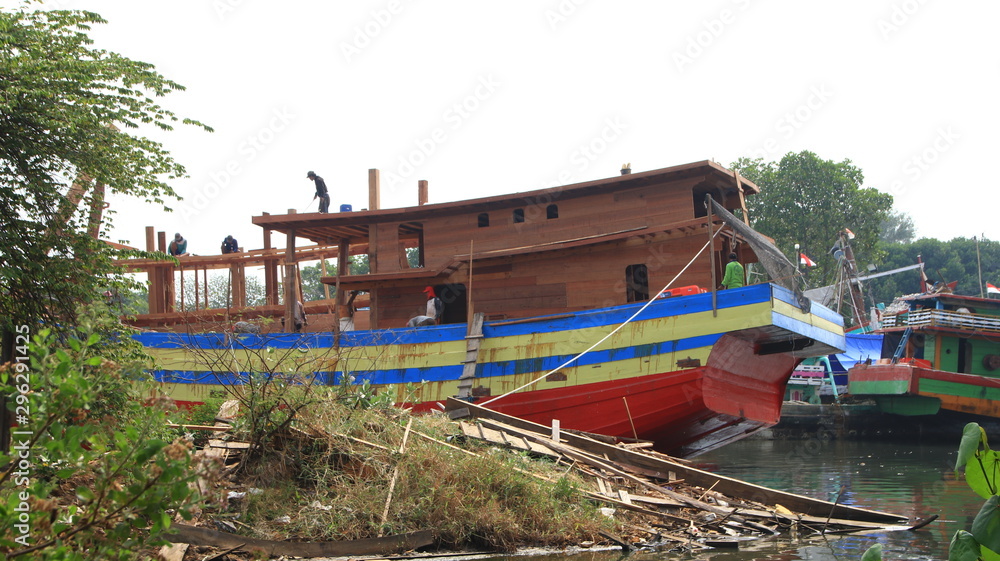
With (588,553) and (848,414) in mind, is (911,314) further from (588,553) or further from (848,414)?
(588,553)

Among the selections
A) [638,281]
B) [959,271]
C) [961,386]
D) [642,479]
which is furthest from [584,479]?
[959,271]

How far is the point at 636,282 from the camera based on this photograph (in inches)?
647

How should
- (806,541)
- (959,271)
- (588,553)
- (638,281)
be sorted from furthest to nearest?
(959,271) < (638,281) < (806,541) < (588,553)

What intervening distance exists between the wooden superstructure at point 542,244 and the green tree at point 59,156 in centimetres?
685

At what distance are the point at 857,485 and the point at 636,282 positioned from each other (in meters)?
5.81

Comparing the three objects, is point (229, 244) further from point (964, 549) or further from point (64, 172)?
point (964, 549)

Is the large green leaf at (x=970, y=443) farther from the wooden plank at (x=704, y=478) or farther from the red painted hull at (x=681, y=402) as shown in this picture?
the red painted hull at (x=681, y=402)

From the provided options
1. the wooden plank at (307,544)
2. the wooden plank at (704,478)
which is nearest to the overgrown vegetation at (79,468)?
the wooden plank at (307,544)

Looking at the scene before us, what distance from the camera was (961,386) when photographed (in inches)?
1003

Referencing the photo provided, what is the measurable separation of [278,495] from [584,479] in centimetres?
398

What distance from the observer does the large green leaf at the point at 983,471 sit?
7.98ft

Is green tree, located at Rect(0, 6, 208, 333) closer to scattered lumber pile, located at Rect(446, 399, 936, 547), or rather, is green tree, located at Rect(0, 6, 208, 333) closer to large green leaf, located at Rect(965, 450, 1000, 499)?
scattered lumber pile, located at Rect(446, 399, 936, 547)

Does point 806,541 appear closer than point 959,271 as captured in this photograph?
Yes

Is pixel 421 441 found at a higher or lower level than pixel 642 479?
higher
